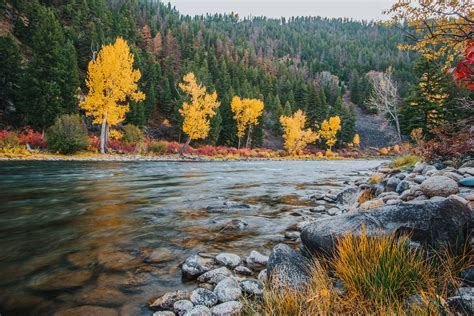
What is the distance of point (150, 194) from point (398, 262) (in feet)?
27.9

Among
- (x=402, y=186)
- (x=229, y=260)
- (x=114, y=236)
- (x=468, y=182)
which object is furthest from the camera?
(x=402, y=186)

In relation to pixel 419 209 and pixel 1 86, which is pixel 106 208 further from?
pixel 1 86

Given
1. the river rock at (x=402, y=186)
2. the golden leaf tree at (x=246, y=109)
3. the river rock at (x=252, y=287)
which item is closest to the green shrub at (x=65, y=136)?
the river rock at (x=402, y=186)

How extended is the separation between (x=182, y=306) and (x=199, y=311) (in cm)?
30

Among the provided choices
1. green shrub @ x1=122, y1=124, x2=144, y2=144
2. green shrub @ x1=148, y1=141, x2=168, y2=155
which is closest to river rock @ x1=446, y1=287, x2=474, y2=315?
green shrub @ x1=148, y1=141, x2=168, y2=155

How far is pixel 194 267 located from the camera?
402 cm

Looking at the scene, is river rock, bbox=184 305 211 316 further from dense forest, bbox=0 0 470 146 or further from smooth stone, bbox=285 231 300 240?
dense forest, bbox=0 0 470 146

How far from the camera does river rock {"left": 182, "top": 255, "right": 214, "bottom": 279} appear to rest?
13.0 ft

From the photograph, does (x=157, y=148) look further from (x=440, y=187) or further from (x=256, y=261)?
(x=440, y=187)

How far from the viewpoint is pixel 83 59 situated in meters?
45.8

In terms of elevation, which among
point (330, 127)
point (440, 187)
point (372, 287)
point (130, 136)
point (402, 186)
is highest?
point (330, 127)

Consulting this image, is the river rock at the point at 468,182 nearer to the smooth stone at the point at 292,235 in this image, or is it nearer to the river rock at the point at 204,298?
the smooth stone at the point at 292,235

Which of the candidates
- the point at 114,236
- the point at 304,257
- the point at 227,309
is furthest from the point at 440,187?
the point at 114,236

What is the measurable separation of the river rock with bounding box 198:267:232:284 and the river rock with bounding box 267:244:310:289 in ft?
2.07
